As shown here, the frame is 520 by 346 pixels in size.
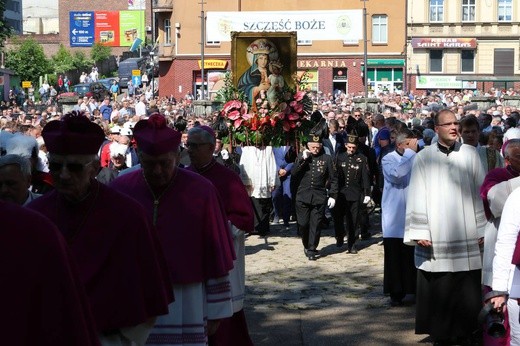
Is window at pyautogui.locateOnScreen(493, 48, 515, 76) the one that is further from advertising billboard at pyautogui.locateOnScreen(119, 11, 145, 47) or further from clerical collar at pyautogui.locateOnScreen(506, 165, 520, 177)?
clerical collar at pyautogui.locateOnScreen(506, 165, 520, 177)

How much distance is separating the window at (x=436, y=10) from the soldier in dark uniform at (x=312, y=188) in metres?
56.8

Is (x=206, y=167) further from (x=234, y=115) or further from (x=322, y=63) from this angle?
(x=322, y=63)

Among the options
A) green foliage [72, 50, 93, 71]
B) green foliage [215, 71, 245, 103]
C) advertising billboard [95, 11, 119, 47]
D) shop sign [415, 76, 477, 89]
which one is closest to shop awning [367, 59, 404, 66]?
shop sign [415, 76, 477, 89]

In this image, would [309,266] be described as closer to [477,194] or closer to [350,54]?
[477,194]

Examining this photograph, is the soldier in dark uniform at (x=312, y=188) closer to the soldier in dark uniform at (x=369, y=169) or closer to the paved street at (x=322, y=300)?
the paved street at (x=322, y=300)

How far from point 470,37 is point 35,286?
70602 millimetres

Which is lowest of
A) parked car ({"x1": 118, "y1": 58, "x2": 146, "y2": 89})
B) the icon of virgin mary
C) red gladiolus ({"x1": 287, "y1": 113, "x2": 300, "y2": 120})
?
red gladiolus ({"x1": 287, "y1": 113, "x2": 300, "y2": 120})

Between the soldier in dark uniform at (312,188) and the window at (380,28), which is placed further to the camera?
the window at (380,28)

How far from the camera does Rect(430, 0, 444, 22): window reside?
70.9m

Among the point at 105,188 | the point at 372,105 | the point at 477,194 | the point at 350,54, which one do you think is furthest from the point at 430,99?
the point at 105,188

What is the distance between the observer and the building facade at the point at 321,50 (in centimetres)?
6625

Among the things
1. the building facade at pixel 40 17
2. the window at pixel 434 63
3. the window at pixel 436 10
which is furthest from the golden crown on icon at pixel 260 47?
the building facade at pixel 40 17

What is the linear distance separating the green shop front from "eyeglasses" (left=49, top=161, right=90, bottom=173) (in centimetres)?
6110

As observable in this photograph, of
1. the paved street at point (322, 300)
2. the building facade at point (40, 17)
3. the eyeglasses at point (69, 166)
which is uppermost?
the building facade at point (40, 17)
